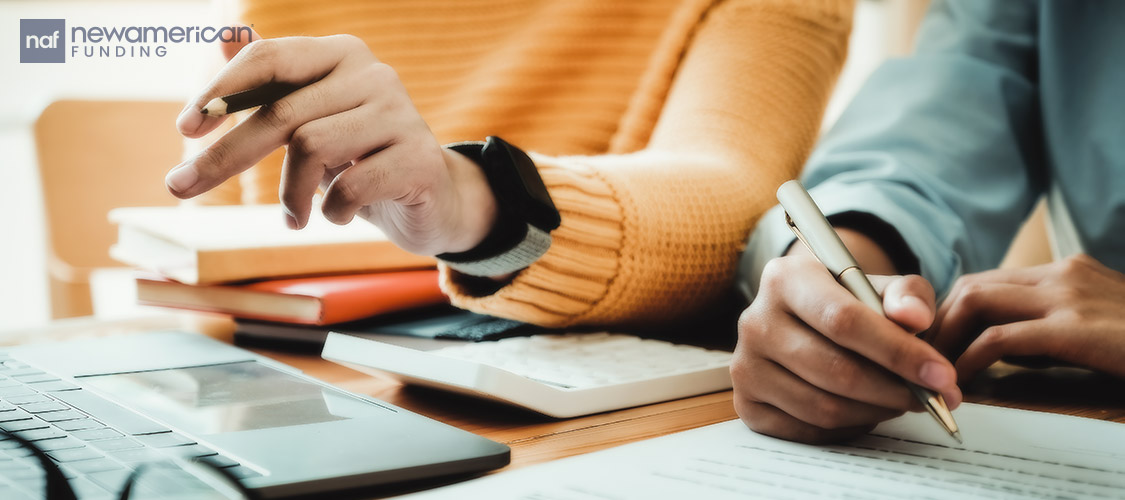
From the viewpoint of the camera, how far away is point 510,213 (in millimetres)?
459

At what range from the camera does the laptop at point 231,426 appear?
0.83 feet

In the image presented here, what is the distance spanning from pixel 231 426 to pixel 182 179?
3.8 inches

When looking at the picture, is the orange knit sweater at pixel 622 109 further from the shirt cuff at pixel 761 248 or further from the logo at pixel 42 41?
the logo at pixel 42 41

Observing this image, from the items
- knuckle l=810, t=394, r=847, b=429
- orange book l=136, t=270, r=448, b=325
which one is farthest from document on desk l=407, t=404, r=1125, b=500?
orange book l=136, t=270, r=448, b=325

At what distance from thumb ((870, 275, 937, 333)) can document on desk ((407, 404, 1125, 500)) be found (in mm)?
50

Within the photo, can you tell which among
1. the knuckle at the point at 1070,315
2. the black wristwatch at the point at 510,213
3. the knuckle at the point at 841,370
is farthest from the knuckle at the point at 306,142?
the knuckle at the point at 1070,315

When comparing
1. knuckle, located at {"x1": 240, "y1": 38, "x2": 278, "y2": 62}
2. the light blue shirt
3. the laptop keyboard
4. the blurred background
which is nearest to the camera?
the laptop keyboard

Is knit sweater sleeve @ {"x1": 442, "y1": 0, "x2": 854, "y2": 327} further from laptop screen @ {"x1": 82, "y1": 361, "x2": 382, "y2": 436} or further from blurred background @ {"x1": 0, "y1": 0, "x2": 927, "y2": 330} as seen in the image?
blurred background @ {"x1": 0, "y1": 0, "x2": 927, "y2": 330}

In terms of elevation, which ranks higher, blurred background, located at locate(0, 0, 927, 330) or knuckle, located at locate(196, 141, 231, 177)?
blurred background, located at locate(0, 0, 927, 330)

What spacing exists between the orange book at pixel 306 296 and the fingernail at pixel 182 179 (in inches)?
7.2

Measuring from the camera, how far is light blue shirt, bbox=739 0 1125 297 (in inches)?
23.1

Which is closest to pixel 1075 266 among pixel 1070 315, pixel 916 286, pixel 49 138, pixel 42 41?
pixel 1070 315

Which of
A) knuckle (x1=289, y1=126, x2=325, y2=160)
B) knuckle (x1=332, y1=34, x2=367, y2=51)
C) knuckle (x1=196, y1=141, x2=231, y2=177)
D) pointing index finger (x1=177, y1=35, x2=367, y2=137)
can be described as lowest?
knuckle (x1=196, y1=141, x2=231, y2=177)

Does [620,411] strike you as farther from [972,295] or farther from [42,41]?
[42,41]
